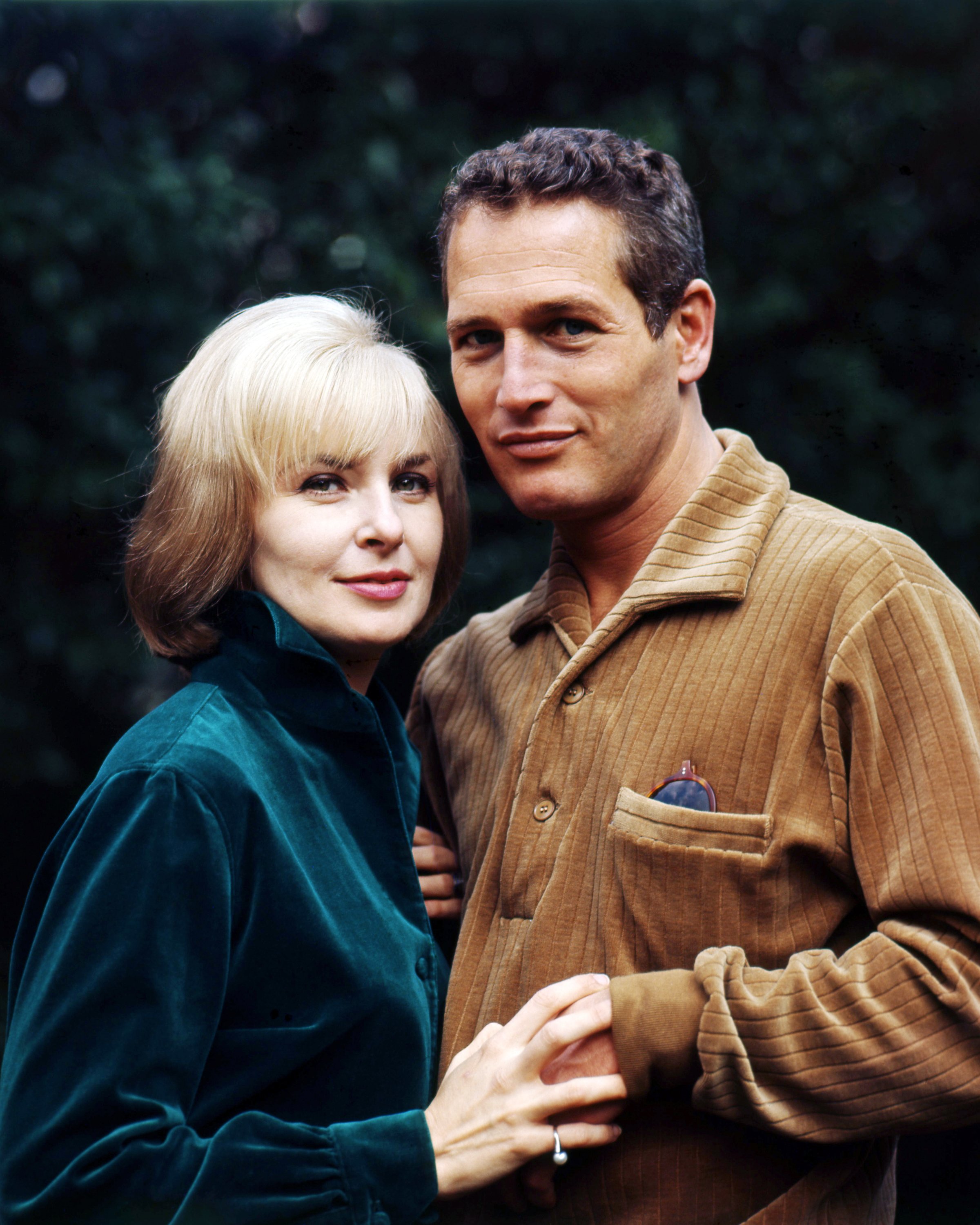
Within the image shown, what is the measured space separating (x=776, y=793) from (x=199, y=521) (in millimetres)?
967

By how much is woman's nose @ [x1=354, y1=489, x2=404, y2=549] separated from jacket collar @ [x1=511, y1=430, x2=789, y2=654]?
1.19 feet

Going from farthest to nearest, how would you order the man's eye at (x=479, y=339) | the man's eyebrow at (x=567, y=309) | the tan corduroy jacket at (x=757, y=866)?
the man's eye at (x=479, y=339), the man's eyebrow at (x=567, y=309), the tan corduroy jacket at (x=757, y=866)

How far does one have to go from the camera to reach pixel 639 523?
7.36 ft

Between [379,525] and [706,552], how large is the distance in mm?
528

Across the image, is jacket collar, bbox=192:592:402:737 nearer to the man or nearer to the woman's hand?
the man

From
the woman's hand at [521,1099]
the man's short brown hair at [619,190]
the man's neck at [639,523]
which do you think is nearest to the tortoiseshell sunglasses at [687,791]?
the woman's hand at [521,1099]

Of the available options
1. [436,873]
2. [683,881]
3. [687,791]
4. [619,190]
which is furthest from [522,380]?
[436,873]

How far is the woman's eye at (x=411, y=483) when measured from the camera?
209cm

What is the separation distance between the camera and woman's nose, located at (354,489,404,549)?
197 cm

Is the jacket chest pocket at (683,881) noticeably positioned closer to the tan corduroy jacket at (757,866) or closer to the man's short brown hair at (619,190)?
the tan corduroy jacket at (757,866)

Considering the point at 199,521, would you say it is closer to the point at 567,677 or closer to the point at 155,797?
the point at 155,797

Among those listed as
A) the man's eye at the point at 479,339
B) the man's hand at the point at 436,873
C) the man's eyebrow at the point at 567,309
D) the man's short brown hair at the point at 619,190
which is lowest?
the man's hand at the point at 436,873

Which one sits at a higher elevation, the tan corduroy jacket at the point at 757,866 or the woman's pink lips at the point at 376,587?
the woman's pink lips at the point at 376,587

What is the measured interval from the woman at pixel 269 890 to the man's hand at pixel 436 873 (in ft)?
0.65
